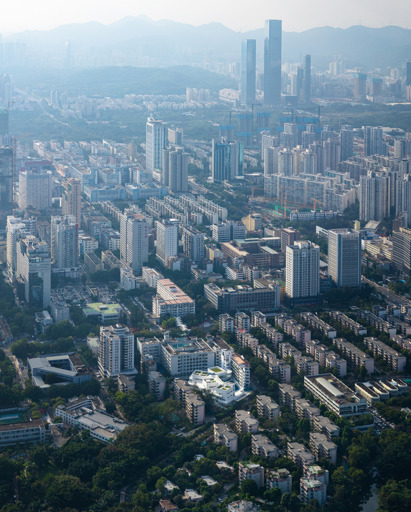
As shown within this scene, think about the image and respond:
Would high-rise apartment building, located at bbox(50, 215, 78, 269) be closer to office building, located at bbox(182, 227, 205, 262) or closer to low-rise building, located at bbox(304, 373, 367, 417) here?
office building, located at bbox(182, 227, 205, 262)

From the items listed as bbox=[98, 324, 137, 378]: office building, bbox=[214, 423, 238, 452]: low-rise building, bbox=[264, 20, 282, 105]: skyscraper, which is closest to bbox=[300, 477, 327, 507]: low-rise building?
bbox=[214, 423, 238, 452]: low-rise building

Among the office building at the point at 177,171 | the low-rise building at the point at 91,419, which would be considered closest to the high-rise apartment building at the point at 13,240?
the low-rise building at the point at 91,419

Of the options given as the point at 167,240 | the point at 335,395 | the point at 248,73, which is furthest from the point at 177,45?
the point at 335,395

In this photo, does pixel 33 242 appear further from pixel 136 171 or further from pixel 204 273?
pixel 136 171

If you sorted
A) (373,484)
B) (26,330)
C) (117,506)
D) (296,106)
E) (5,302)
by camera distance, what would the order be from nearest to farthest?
(117,506) → (373,484) → (26,330) → (5,302) → (296,106)

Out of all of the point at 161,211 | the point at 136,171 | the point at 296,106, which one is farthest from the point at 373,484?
the point at 296,106

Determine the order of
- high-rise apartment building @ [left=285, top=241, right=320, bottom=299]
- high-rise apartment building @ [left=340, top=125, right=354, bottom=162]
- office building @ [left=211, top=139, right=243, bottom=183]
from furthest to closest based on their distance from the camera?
high-rise apartment building @ [left=340, top=125, right=354, bottom=162], office building @ [left=211, top=139, right=243, bottom=183], high-rise apartment building @ [left=285, top=241, right=320, bottom=299]

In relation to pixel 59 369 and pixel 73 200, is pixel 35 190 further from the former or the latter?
pixel 59 369
